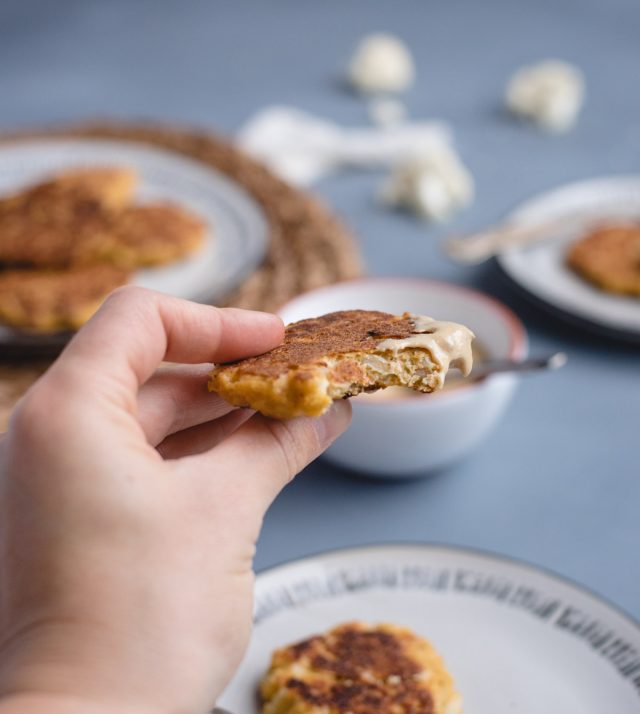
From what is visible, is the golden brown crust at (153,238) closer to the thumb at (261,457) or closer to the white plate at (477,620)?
the white plate at (477,620)

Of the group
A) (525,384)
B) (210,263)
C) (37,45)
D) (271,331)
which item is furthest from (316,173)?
(271,331)

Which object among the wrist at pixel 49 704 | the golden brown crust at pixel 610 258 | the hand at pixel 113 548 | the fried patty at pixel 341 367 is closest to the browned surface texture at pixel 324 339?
the fried patty at pixel 341 367

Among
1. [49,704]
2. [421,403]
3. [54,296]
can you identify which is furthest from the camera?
[54,296]

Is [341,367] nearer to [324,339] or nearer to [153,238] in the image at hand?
[324,339]

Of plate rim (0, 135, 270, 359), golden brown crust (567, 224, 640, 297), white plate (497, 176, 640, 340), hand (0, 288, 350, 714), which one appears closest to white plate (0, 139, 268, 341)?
plate rim (0, 135, 270, 359)

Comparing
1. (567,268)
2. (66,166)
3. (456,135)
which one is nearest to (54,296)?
(66,166)

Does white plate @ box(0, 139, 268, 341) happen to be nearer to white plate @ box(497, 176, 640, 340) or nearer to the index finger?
white plate @ box(497, 176, 640, 340)
